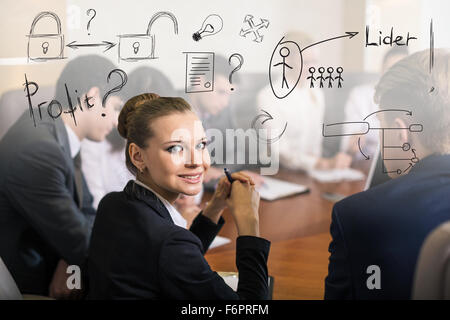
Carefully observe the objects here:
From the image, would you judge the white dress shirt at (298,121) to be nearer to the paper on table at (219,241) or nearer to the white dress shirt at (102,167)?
the paper on table at (219,241)

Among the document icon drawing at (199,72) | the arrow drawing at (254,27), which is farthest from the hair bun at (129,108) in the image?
the arrow drawing at (254,27)

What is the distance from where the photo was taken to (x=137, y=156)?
47.4 inches

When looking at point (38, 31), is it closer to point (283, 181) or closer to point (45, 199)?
point (45, 199)

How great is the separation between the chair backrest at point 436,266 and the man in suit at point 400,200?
244mm

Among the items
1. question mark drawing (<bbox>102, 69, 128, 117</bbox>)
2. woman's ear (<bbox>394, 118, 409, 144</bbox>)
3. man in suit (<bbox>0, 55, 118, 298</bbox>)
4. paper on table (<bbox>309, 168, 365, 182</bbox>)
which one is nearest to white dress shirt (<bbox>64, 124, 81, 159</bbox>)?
man in suit (<bbox>0, 55, 118, 298</bbox>)

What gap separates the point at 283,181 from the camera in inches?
59.7

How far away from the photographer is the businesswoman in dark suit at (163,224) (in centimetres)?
105

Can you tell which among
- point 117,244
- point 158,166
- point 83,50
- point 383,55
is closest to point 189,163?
point 158,166

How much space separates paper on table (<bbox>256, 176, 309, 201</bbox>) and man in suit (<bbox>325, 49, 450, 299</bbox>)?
19 centimetres

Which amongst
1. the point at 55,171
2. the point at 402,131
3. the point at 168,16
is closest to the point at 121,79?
the point at 168,16

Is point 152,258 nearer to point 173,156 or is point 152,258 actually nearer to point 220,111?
point 173,156

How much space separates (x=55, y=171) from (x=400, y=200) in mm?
923

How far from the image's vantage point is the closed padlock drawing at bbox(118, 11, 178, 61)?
145 cm

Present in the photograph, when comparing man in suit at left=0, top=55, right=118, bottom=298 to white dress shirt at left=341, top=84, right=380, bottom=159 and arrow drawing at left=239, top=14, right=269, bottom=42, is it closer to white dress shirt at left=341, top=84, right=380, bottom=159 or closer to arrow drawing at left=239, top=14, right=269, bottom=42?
arrow drawing at left=239, top=14, right=269, bottom=42
